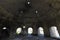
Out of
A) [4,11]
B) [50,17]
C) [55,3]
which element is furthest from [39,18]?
[4,11]

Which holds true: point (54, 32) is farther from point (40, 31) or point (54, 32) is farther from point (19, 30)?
point (19, 30)

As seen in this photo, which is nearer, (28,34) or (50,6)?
(50,6)

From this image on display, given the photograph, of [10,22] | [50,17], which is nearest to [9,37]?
[10,22]

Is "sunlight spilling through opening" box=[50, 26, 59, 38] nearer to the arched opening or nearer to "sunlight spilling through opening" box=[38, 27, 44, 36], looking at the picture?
"sunlight spilling through opening" box=[38, 27, 44, 36]

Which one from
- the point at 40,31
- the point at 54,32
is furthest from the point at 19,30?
the point at 54,32

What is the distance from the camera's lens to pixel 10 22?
44.9 inches

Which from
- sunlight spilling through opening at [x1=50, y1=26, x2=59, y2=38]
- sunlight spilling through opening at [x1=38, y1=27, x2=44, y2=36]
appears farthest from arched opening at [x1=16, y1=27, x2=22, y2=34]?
sunlight spilling through opening at [x1=50, y1=26, x2=59, y2=38]

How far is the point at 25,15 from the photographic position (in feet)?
3.62

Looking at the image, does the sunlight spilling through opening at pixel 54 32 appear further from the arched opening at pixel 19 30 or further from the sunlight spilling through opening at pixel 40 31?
the arched opening at pixel 19 30

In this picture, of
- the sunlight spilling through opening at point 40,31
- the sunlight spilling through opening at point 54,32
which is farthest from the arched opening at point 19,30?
the sunlight spilling through opening at point 54,32

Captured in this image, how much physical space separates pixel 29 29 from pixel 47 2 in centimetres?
33

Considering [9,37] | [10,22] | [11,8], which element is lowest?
[9,37]

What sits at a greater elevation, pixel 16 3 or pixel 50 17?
pixel 16 3

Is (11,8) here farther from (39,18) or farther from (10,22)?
(39,18)
